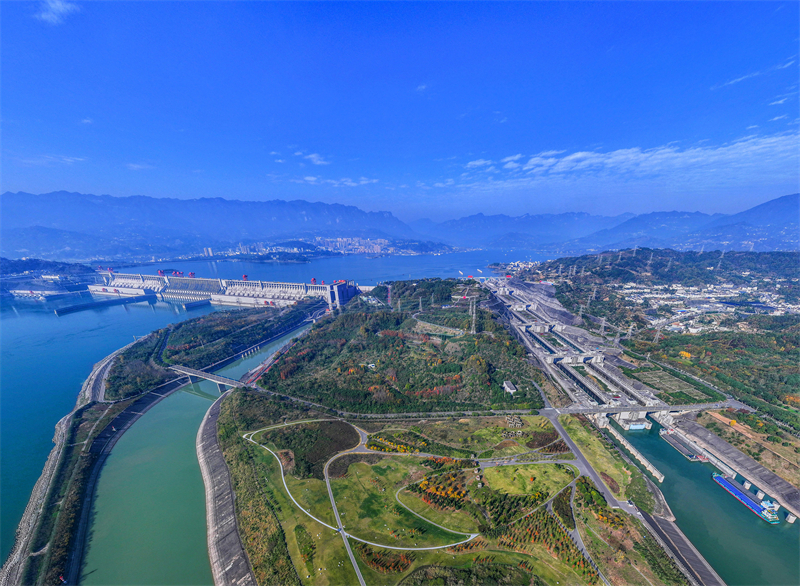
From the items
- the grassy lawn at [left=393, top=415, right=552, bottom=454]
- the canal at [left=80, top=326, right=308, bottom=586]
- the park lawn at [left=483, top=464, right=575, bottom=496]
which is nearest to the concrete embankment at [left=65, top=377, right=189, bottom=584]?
the canal at [left=80, top=326, right=308, bottom=586]

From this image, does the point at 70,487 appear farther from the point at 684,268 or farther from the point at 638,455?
the point at 684,268

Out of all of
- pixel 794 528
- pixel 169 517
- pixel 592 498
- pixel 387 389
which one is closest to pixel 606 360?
pixel 794 528

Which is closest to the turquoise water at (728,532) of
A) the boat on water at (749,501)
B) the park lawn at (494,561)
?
the boat on water at (749,501)

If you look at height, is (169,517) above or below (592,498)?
below

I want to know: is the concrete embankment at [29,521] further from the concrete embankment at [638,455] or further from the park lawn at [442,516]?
the concrete embankment at [638,455]

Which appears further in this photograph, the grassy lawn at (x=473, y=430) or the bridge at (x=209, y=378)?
the bridge at (x=209, y=378)

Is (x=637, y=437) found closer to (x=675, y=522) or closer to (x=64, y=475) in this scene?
(x=675, y=522)
